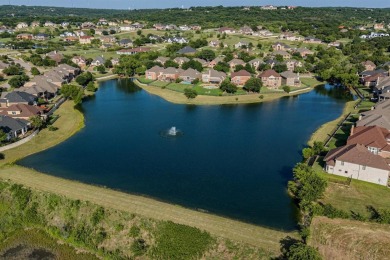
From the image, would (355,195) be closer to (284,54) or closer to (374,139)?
(374,139)

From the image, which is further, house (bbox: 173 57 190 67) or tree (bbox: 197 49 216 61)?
tree (bbox: 197 49 216 61)

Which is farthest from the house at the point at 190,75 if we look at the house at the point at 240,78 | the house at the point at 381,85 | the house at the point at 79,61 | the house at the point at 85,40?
the house at the point at 85,40

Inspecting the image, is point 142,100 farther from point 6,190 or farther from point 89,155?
point 6,190

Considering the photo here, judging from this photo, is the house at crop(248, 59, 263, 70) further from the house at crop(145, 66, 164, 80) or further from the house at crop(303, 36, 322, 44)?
the house at crop(303, 36, 322, 44)

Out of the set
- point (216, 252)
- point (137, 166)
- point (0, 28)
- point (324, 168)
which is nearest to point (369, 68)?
point (324, 168)

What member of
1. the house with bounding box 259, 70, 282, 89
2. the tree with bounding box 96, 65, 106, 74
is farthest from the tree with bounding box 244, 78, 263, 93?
the tree with bounding box 96, 65, 106, 74

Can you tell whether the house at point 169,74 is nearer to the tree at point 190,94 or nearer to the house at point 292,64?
the tree at point 190,94
